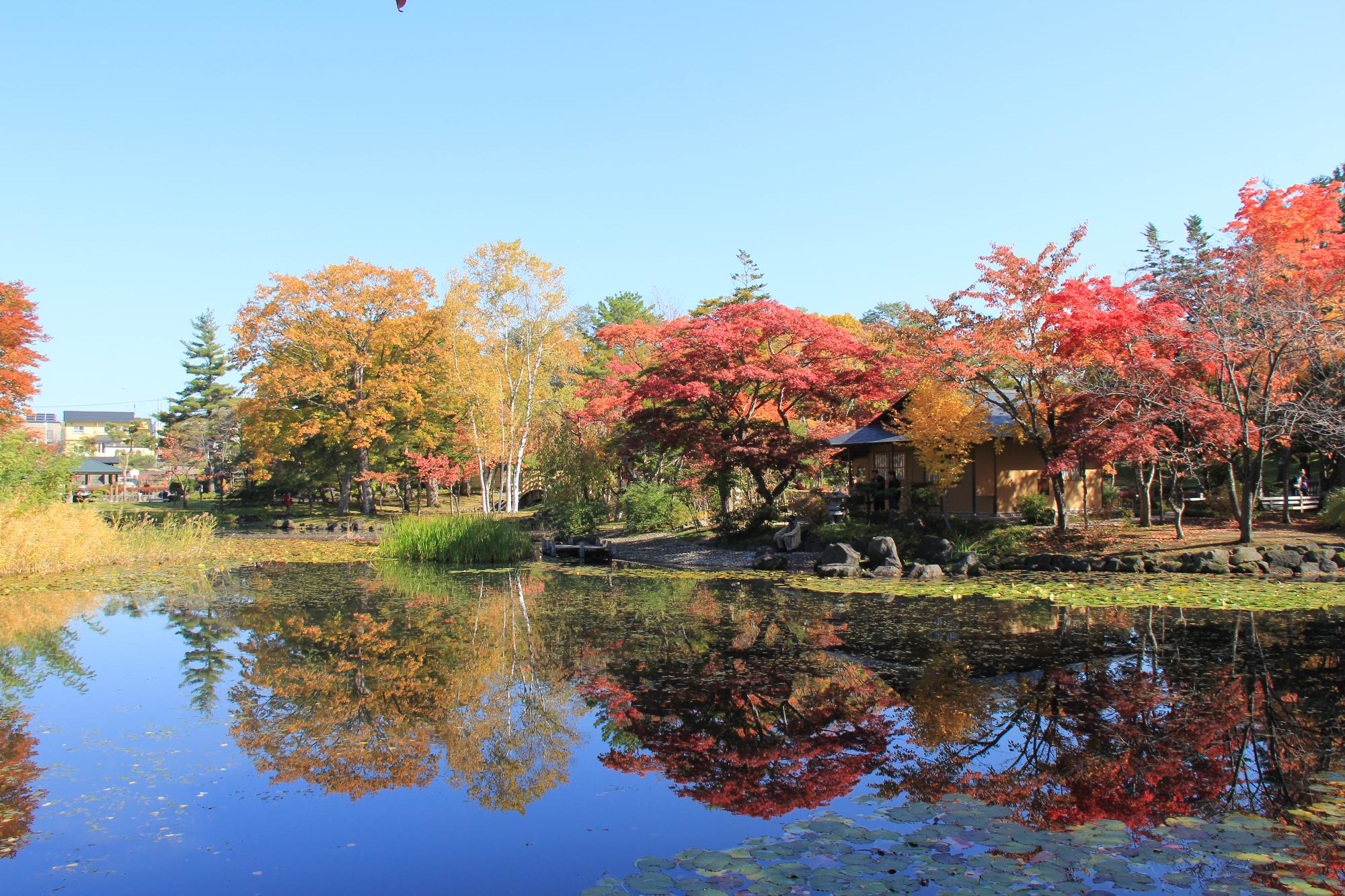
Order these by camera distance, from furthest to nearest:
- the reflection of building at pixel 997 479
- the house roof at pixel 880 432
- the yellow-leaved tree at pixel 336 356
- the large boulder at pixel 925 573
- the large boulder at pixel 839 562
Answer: the yellow-leaved tree at pixel 336 356, the reflection of building at pixel 997 479, the house roof at pixel 880 432, the large boulder at pixel 839 562, the large boulder at pixel 925 573

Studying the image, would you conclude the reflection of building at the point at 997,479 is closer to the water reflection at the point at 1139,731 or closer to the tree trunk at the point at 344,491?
the water reflection at the point at 1139,731

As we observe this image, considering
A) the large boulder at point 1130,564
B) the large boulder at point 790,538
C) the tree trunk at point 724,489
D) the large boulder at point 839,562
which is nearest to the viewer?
the large boulder at point 1130,564

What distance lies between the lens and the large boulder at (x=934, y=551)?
15.8 meters

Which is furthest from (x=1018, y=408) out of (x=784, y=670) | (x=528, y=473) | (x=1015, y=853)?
(x=528, y=473)

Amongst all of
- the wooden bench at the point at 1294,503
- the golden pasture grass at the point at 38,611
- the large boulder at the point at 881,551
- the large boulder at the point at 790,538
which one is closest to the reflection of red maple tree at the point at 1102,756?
the large boulder at the point at 881,551

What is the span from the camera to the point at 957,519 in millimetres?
18203

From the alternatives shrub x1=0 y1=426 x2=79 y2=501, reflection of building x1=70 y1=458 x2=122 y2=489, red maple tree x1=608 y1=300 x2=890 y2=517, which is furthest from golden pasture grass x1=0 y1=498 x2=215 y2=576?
reflection of building x1=70 y1=458 x2=122 y2=489

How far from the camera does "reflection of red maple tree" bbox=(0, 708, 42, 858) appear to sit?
442 cm

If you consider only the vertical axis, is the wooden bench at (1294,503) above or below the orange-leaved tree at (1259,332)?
below

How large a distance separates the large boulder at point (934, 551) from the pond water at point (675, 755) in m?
5.41

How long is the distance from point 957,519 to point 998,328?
4527 mm

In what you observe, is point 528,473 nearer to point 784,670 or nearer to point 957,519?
point 957,519

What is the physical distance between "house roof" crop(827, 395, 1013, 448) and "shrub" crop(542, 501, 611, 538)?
705 centimetres

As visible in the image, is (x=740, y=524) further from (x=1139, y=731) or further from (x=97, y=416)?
(x=97, y=416)
